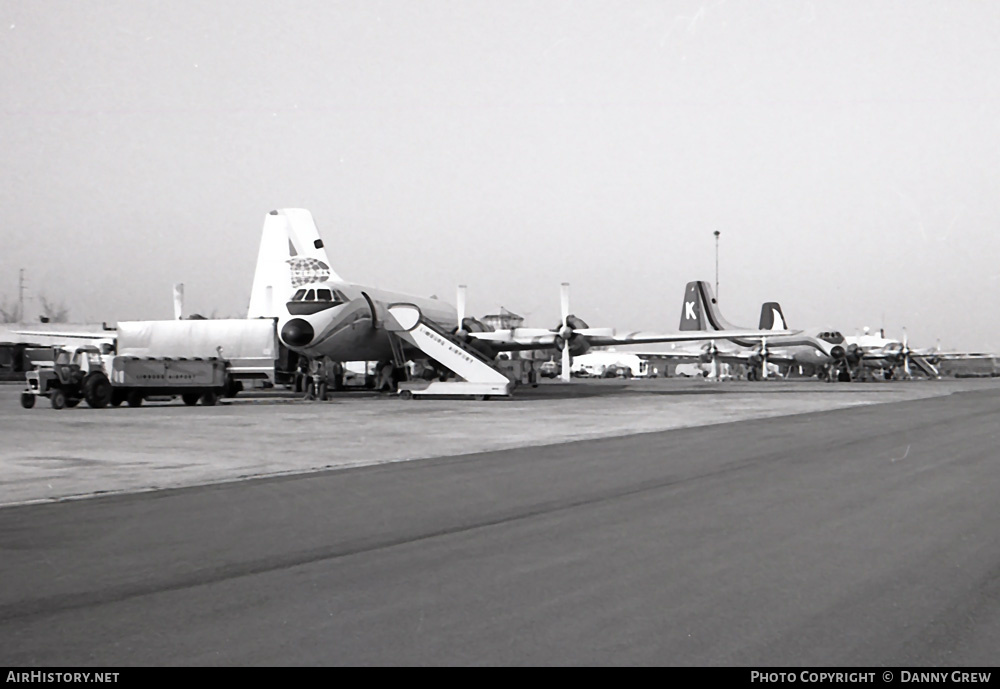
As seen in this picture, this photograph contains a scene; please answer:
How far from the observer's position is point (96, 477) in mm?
12703

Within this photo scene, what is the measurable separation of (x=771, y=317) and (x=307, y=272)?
219 ft

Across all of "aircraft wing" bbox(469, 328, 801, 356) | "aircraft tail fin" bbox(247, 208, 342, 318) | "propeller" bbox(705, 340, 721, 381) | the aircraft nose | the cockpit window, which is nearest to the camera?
the aircraft nose

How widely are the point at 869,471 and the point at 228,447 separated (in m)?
10.7

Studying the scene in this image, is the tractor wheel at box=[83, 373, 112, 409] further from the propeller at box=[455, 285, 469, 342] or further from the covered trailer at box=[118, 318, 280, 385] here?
the propeller at box=[455, 285, 469, 342]

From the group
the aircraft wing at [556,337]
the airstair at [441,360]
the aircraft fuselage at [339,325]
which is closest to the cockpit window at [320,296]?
the aircraft fuselage at [339,325]

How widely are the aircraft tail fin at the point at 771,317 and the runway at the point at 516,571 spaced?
279ft

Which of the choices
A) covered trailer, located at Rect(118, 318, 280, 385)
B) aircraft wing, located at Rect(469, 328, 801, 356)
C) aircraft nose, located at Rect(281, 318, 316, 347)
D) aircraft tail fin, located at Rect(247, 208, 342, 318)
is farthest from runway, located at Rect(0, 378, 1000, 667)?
aircraft tail fin, located at Rect(247, 208, 342, 318)

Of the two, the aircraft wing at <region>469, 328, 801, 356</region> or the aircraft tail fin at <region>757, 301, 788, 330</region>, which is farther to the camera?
the aircraft tail fin at <region>757, 301, 788, 330</region>

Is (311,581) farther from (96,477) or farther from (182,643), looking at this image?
(96,477)

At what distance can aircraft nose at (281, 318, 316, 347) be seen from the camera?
118 feet

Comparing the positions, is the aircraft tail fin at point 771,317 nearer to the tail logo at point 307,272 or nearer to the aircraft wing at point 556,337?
the aircraft wing at point 556,337

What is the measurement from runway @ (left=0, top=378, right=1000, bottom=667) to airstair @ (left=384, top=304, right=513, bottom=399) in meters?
24.1
